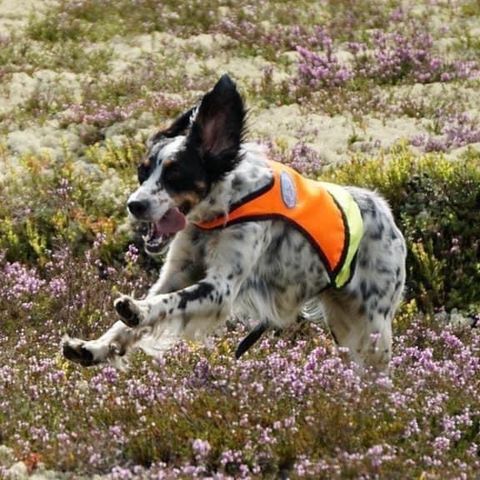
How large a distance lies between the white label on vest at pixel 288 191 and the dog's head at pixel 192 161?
40 centimetres

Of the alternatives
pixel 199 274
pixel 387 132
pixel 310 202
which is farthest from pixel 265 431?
pixel 387 132

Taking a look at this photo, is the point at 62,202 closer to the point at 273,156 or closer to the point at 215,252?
the point at 273,156

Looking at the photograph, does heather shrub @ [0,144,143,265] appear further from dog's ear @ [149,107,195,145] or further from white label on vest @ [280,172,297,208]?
white label on vest @ [280,172,297,208]

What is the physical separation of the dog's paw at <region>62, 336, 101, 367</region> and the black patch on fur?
2.12 ft

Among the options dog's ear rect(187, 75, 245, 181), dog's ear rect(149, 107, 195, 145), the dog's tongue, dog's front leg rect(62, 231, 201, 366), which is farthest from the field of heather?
dog's ear rect(149, 107, 195, 145)

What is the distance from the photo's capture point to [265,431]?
24.6 feet

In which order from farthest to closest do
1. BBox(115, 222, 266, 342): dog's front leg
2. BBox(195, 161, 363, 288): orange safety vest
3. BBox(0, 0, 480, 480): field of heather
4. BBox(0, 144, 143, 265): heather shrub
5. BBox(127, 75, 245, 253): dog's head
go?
1. BBox(0, 144, 143, 265): heather shrub
2. BBox(195, 161, 363, 288): orange safety vest
3. BBox(127, 75, 245, 253): dog's head
4. BBox(115, 222, 266, 342): dog's front leg
5. BBox(0, 0, 480, 480): field of heather

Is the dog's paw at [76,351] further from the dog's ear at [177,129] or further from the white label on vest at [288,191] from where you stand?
the white label on vest at [288,191]

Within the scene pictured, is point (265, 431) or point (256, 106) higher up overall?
point (265, 431)

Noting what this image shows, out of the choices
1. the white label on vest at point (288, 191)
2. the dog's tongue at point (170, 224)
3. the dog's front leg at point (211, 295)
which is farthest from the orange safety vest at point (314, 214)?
the dog's tongue at point (170, 224)

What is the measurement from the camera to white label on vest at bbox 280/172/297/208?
8820 mm

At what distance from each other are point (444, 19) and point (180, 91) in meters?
4.88

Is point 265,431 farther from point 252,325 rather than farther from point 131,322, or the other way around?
point 252,325

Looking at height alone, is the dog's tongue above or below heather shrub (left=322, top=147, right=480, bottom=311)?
above
